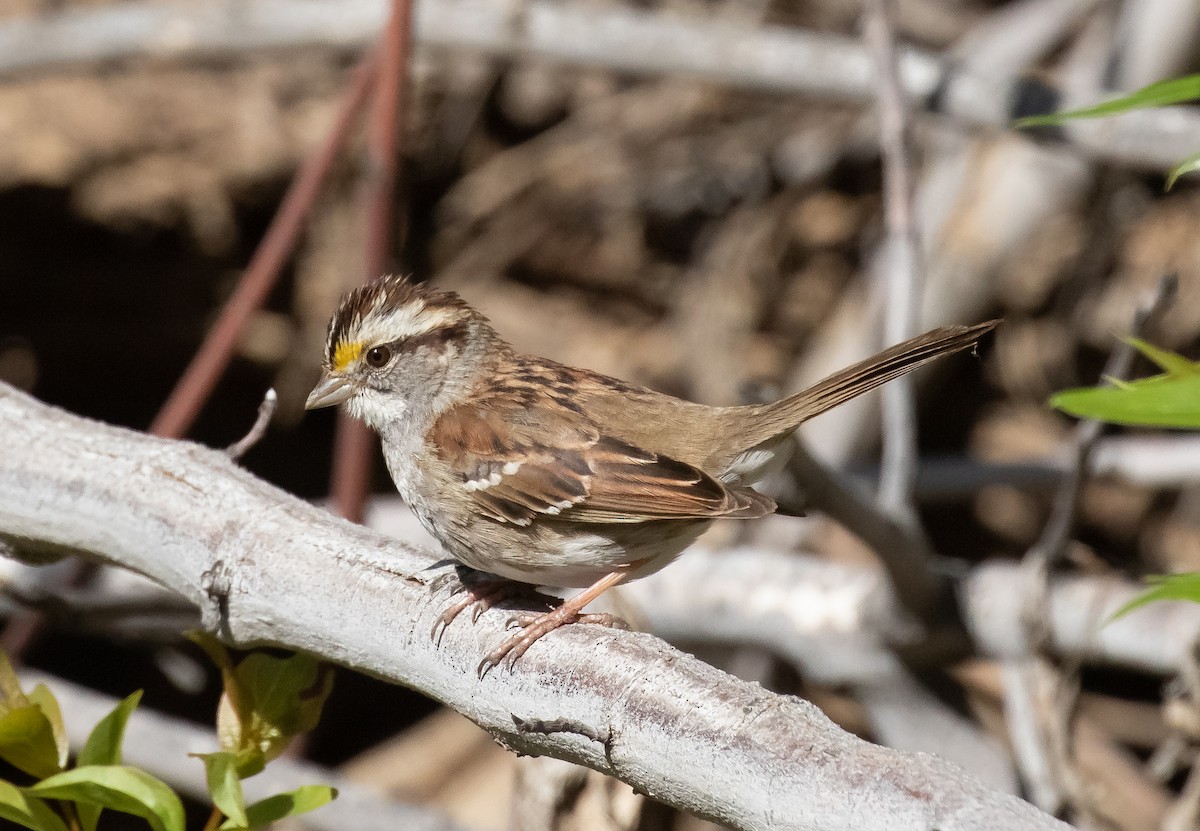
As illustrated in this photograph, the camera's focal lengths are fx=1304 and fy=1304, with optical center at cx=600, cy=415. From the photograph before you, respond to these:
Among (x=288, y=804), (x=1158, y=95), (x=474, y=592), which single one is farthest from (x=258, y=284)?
(x=1158, y=95)

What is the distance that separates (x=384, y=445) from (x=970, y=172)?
3.56 metres

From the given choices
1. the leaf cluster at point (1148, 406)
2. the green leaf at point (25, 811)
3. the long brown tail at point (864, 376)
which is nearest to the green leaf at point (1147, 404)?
the leaf cluster at point (1148, 406)

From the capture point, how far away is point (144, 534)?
2723 mm

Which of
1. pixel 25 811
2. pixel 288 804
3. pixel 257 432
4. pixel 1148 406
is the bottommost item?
pixel 25 811

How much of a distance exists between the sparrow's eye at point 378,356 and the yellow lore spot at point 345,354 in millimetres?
32

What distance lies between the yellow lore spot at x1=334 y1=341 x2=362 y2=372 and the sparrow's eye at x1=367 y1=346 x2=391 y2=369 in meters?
0.03

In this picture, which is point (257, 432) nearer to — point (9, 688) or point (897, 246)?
point (9, 688)

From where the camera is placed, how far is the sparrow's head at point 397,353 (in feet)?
11.3

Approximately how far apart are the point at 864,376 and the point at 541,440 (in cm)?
84

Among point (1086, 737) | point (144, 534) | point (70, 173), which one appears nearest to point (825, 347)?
point (1086, 737)

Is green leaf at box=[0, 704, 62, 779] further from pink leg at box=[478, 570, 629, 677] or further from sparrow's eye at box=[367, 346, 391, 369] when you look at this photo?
sparrow's eye at box=[367, 346, 391, 369]

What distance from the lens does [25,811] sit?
6.34ft

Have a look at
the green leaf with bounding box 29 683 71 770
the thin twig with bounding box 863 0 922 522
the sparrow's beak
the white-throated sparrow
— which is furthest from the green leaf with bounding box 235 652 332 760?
the thin twig with bounding box 863 0 922 522

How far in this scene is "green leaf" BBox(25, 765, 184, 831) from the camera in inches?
73.7
